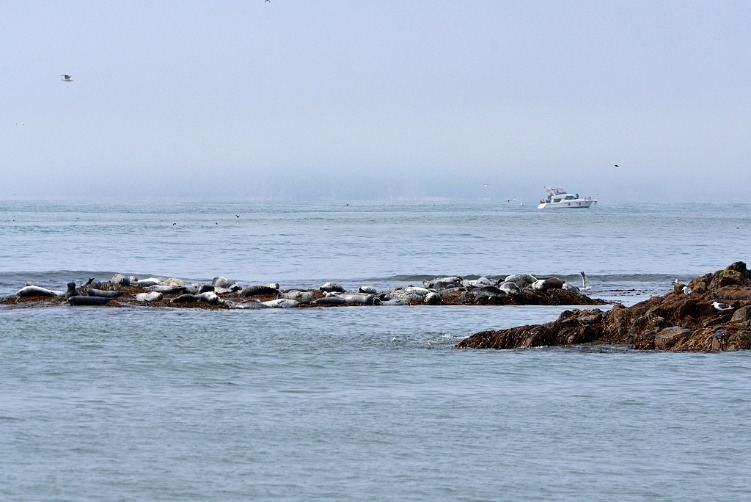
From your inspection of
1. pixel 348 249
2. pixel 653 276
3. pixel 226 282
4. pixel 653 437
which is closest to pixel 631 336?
pixel 653 437

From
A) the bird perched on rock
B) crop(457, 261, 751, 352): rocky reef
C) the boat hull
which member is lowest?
the boat hull

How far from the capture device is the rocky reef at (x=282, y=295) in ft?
93.9

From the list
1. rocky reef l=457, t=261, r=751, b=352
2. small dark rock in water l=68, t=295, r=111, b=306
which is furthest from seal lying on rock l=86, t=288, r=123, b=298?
rocky reef l=457, t=261, r=751, b=352

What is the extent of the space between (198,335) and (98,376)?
5.19m

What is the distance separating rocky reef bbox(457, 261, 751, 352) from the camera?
19.9 m

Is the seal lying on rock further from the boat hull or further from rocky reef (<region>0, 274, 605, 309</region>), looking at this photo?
the boat hull

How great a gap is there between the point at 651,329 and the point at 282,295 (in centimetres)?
1280

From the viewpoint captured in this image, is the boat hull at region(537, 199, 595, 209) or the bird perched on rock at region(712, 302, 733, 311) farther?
the boat hull at region(537, 199, 595, 209)

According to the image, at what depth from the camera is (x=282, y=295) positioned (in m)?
30.7

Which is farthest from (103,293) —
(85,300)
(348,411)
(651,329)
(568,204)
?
(568,204)

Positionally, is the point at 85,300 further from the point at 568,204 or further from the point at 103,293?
the point at 568,204

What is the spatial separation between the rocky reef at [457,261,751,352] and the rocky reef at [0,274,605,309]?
27.0ft

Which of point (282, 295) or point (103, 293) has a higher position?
point (103, 293)

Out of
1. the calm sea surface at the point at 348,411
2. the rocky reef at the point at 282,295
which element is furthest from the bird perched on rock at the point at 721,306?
the rocky reef at the point at 282,295
